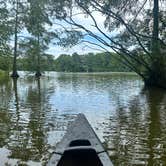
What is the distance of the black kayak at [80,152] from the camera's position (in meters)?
4.45

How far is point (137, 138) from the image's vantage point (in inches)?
285

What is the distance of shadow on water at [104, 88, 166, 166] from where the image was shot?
569 centimetres

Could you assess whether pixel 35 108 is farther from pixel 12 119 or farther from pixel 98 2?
pixel 98 2

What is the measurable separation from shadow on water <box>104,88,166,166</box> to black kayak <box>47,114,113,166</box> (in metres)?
0.67

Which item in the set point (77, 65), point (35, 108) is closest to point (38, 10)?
point (35, 108)

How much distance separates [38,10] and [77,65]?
81.7m

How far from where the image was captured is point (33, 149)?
6.26 metres

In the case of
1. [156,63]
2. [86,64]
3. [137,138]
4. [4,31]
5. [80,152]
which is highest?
[4,31]

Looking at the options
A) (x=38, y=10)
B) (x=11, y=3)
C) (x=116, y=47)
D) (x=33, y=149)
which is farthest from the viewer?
(x=11, y=3)

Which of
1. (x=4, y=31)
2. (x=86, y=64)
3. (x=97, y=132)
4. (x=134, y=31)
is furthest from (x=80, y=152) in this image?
(x=86, y=64)

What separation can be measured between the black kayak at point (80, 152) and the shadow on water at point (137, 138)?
670 mm

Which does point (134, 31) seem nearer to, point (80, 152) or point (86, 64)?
point (80, 152)

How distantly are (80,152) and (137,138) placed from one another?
2.73 meters

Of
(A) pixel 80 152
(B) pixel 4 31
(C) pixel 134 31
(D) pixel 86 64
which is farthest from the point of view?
(D) pixel 86 64
